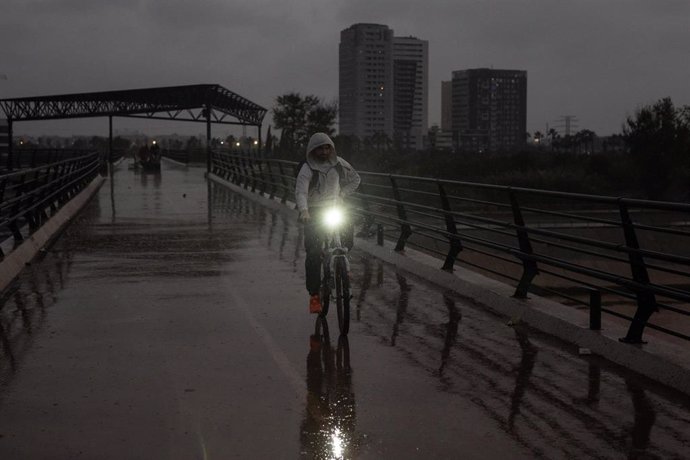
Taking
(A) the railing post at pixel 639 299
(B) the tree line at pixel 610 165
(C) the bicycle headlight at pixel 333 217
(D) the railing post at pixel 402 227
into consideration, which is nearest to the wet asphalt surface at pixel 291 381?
(A) the railing post at pixel 639 299

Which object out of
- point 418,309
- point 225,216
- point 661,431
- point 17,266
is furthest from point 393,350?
point 225,216

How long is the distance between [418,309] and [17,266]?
6310 mm

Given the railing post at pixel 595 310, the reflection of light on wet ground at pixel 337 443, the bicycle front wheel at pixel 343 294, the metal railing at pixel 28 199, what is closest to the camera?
the reflection of light on wet ground at pixel 337 443

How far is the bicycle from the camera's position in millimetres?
8742

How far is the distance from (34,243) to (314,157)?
832 cm

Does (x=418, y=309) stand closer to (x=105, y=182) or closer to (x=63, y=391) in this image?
(x=63, y=391)

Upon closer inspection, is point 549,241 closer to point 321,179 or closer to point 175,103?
point 321,179

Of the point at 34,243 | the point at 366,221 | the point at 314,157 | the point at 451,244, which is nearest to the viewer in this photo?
the point at 314,157

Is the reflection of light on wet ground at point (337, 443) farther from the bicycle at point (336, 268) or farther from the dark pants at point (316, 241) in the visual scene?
the dark pants at point (316, 241)

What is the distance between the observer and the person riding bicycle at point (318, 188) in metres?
9.00

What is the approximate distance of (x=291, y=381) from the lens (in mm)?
7059

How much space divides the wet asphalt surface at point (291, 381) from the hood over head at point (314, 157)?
1637mm

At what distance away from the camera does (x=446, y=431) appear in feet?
19.0

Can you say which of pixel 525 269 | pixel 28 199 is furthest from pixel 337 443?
pixel 28 199
